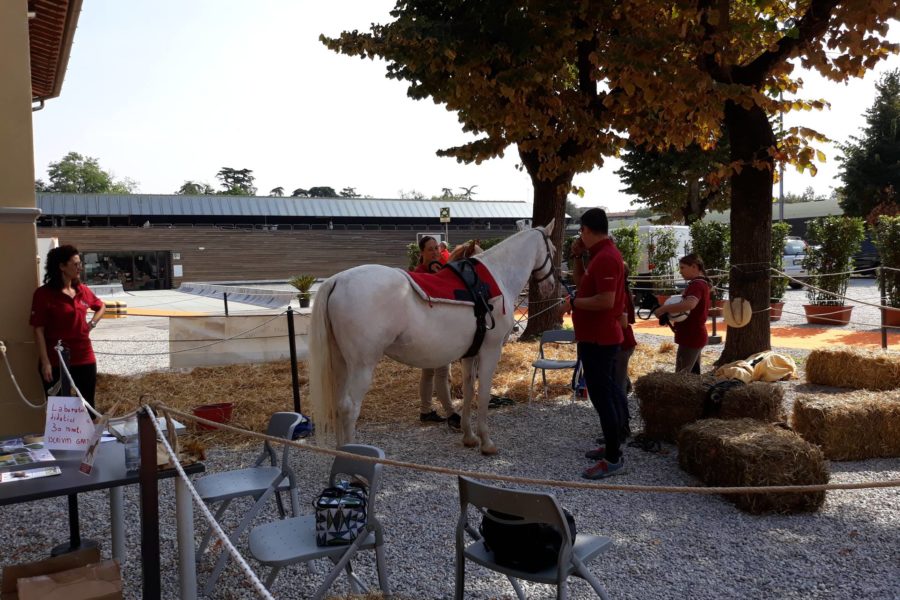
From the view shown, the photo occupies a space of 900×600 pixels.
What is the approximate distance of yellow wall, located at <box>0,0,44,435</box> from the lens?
5.75 meters

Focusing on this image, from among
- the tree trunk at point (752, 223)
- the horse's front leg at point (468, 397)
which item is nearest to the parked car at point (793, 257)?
the tree trunk at point (752, 223)

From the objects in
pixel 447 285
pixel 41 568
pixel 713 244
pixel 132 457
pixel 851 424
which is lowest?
pixel 851 424

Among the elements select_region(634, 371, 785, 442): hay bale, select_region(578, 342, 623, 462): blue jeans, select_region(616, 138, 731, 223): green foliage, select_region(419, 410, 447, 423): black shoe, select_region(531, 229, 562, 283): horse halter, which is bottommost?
select_region(419, 410, 447, 423): black shoe

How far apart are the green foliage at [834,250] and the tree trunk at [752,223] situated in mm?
6728

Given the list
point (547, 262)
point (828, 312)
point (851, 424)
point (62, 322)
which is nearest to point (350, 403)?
point (547, 262)

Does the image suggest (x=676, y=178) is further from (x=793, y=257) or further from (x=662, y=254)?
(x=662, y=254)

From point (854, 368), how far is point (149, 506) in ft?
25.9

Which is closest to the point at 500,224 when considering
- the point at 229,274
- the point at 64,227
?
the point at 229,274

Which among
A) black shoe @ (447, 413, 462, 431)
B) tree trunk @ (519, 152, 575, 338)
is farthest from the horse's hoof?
tree trunk @ (519, 152, 575, 338)

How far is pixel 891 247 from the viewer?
12914 mm

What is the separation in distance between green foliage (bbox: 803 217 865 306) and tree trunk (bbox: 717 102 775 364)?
673 centimetres

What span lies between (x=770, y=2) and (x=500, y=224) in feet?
134

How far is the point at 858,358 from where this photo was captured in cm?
759

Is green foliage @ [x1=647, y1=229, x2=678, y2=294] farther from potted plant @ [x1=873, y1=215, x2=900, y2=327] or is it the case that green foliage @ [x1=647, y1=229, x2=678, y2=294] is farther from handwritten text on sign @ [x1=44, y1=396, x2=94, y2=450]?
handwritten text on sign @ [x1=44, y1=396, x2=94, y2=450]
